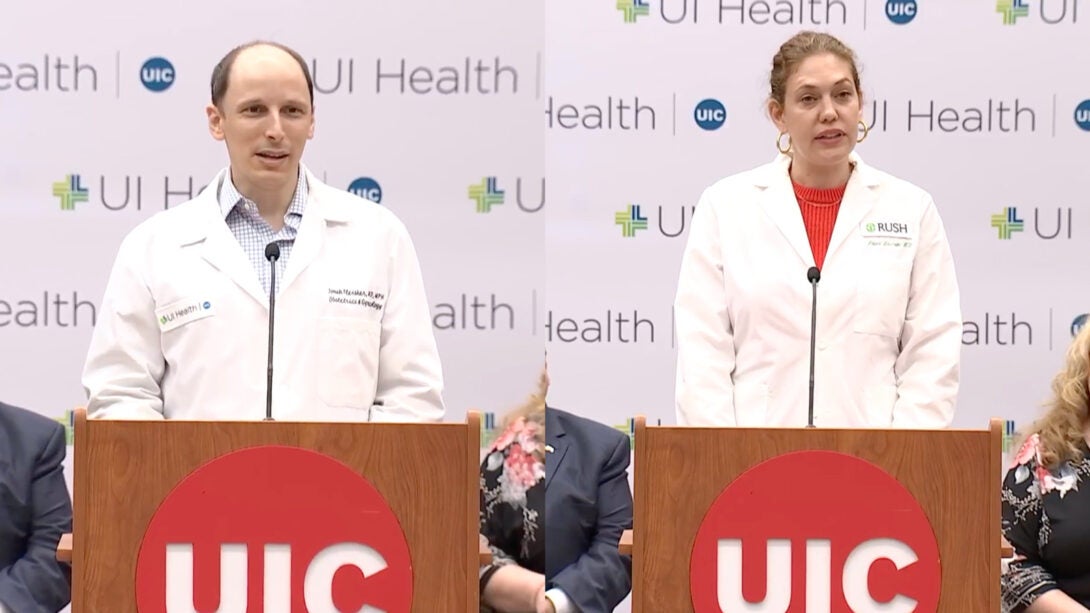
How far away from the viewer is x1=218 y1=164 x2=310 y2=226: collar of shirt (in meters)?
3.04

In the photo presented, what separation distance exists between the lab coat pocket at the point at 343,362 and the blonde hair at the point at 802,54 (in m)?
1.08

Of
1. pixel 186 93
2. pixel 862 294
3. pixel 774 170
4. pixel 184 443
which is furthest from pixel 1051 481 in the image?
pixel 186 93

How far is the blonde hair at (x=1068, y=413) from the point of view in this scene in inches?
117

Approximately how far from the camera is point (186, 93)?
3555mm

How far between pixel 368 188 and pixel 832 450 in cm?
177

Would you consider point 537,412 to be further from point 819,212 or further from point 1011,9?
point 1011,9

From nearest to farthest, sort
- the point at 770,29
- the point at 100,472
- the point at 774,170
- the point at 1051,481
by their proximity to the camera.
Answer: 1. the point at 100,472
2. the point at 1051,481
3. the point at 774,170
4. the point at 770,29

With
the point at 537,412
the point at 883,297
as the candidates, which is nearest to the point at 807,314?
the point at 883,297

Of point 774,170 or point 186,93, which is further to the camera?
point 186,93

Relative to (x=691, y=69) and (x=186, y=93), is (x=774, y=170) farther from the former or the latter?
(x=186, y=93)

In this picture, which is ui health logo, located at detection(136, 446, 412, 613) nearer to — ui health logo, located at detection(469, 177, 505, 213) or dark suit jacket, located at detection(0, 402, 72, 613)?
dark suit jacket, located at detection(0, 402, 72, 613)

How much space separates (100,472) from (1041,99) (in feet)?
8.78

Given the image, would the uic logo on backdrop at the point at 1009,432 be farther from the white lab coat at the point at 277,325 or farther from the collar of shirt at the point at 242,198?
the collar of shirt at the point at 242,198

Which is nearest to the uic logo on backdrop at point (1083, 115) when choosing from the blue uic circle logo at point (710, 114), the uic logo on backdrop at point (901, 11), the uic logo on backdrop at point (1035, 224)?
the uic logo on backdrop at point (1035, 224)
